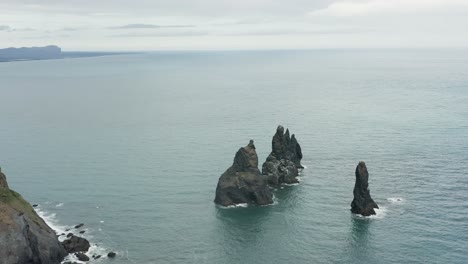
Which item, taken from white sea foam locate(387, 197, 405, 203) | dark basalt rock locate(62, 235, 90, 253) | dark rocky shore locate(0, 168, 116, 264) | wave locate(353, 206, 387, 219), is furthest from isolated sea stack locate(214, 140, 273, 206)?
dark basalt rock locate(62, 235, 90, 253)

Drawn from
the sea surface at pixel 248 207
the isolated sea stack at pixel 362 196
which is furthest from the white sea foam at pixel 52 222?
the isolated sea stack at pixel 362 196

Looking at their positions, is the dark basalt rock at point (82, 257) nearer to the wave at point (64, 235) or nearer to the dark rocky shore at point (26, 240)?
the dark rocky shore at point (26, 240)

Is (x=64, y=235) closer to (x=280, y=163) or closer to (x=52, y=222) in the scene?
(x=52, y=222)

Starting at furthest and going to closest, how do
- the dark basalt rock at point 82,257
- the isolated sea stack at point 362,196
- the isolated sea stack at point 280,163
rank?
the isolated sea stack at point 280,163 → the isolated sea stack at point 362,196 → the dark basalt rock at point 82,257

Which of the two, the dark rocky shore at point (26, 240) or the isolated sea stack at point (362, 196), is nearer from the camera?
the dark rocky shore at point (26, 240)

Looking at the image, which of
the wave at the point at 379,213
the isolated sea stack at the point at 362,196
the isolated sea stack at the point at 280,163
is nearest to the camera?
the wave at the point at 379,213

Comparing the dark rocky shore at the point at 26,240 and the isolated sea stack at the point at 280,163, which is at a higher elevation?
the isolated sea stack at the point at 280,163

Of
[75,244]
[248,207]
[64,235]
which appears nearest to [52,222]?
[64,235]

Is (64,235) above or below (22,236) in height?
below
